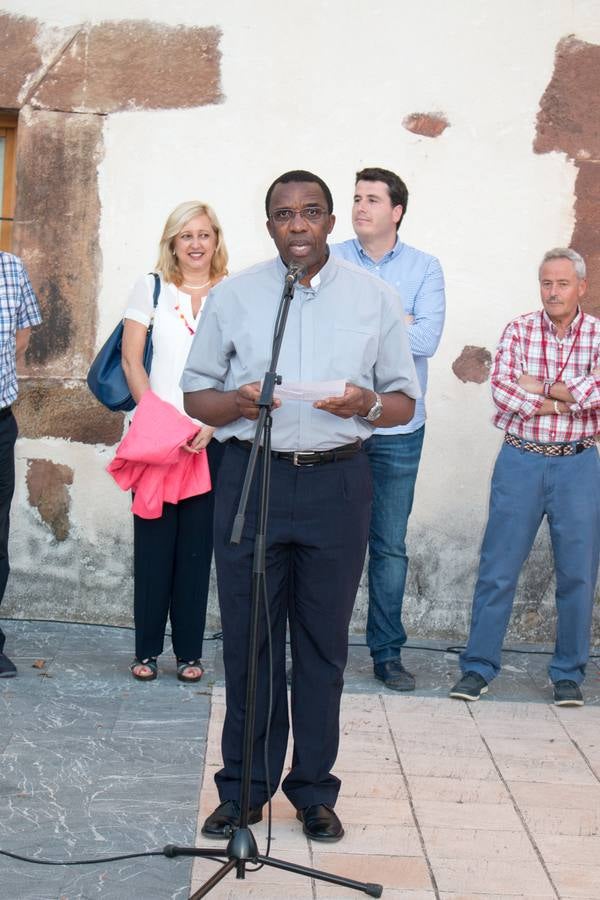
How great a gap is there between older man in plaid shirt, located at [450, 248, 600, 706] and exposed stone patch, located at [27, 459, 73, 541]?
2.06m

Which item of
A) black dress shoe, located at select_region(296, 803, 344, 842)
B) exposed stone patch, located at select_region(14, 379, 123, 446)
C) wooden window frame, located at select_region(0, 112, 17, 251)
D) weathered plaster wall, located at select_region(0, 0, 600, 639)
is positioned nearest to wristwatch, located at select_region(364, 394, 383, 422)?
black dress shoe, located at select_region(296, 803, 344, 842)

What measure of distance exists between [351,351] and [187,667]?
2131mm

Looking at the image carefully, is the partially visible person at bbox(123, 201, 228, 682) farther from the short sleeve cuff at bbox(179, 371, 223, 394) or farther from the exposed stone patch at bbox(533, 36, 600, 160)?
the exposed stone patch at bbox(533, 36, 600, 160)

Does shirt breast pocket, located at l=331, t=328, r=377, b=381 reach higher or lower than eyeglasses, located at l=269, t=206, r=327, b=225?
lower

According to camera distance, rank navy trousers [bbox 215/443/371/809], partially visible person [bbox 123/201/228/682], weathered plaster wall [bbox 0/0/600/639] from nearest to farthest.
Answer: navy trousers [bbox 215/443/371/809] → partially visible person [bbox 123/201/228/682] → weathered plaster wall [bbox 0/0/600/639]

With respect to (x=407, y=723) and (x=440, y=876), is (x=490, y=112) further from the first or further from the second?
(x=440, y=876)

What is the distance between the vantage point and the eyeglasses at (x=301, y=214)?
11.5 ft

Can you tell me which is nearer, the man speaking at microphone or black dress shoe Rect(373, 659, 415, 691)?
the man speaking at microphone

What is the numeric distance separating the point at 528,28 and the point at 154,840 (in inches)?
161

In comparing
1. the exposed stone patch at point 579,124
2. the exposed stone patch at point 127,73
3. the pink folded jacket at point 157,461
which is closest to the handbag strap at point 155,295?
the pink folded jacket at point 157,461

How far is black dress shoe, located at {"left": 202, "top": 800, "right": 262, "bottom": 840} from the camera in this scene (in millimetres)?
3703

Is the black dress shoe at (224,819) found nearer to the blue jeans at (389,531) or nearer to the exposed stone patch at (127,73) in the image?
the blue jeans at (389,531)

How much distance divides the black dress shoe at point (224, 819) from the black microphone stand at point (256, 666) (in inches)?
8.4

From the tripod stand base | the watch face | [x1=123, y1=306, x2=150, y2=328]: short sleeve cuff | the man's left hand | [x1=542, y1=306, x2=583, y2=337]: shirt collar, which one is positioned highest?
[x1=542, y1=306, x2=583, y2=337]: shirt collar
